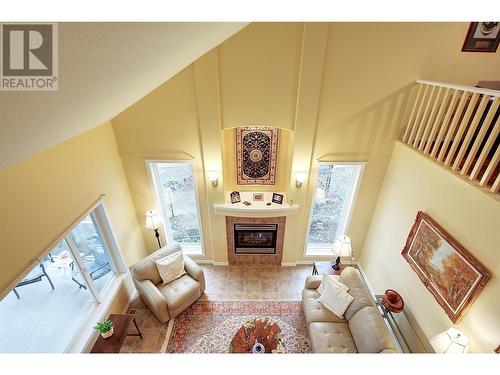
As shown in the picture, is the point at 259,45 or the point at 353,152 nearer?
the point at 259,45

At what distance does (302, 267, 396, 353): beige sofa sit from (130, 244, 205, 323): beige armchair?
73.8 inches

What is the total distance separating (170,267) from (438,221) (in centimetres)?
392

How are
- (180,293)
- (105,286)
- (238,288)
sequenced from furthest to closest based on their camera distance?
(238,288), (180,293), (105,286)

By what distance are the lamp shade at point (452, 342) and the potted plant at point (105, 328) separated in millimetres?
3781

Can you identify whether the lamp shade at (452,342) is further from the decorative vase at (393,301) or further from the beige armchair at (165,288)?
the beige armchair at (165,288)

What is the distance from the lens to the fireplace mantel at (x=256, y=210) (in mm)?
4004

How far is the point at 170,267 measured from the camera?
392 centimetres

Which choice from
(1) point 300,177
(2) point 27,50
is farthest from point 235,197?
(2) point 27,50

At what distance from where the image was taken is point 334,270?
4.08m

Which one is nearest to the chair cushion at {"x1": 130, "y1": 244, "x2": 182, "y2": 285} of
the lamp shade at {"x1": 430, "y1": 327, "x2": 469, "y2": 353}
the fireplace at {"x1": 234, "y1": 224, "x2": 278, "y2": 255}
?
the fireplace at {"x1": 234, "y1": 224, "x2": 278, "y2": 255}

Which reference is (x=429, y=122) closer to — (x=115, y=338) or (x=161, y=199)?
(x=161, y=199)
